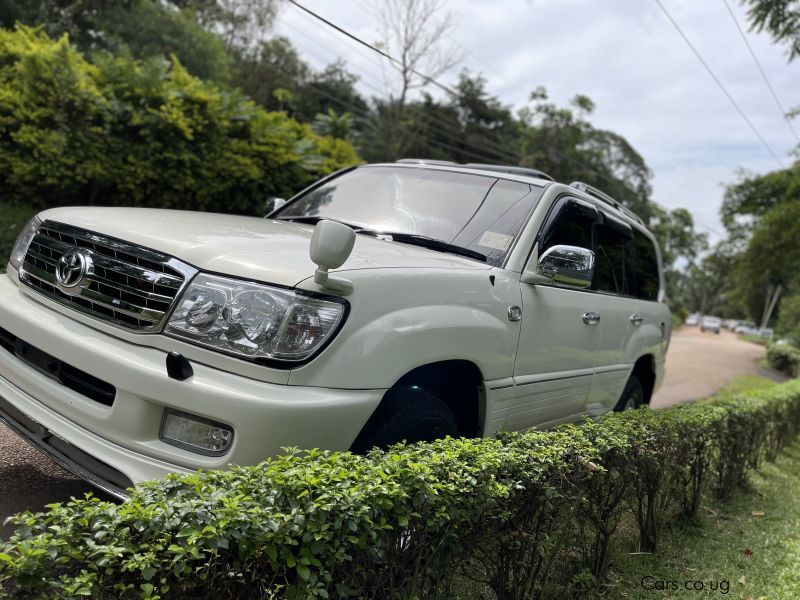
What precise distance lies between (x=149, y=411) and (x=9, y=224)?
6330 mm

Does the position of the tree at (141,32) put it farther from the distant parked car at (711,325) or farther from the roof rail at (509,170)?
the distant parked car at (711,325)

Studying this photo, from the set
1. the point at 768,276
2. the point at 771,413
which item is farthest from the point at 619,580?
the point at 768,276

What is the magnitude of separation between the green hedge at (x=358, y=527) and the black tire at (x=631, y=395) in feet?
6.72

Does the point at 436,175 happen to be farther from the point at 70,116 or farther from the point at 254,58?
the point at 254,58

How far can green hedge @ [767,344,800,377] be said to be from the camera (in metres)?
21.1

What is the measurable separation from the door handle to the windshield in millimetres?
832

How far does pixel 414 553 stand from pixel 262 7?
3325 centimetres

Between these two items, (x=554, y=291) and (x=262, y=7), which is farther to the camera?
(x=262, y=7)

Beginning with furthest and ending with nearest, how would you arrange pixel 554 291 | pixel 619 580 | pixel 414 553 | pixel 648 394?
pixel 648 394 < pixel 554 291 < pixel 619 580 < pixel 414 553

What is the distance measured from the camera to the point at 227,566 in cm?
162

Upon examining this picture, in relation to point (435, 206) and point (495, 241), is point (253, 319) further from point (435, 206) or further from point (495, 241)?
point (435, 206)

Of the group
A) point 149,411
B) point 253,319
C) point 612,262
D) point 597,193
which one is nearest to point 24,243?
point 149,411

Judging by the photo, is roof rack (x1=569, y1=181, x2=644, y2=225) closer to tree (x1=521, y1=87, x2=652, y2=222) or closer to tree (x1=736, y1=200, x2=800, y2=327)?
tree (x1=736, y1=200, x2=800, y2=327)

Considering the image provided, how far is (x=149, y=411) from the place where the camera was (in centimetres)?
231
